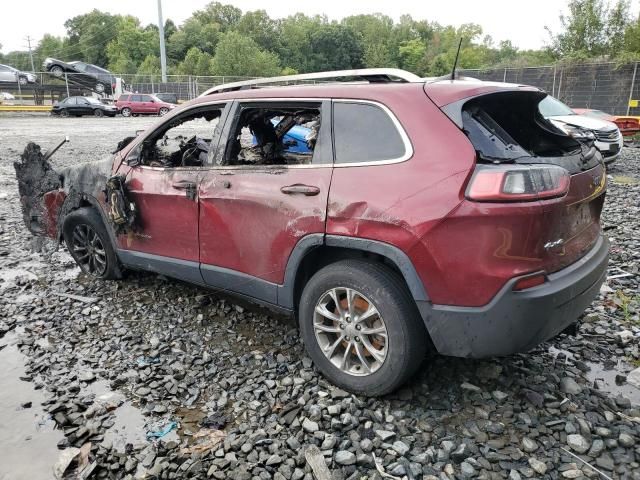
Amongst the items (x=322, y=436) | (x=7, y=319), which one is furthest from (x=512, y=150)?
(x=7, y=319)

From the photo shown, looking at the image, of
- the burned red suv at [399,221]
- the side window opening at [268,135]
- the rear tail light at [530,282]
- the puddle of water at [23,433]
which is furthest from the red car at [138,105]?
the rear tail light at [530,282]

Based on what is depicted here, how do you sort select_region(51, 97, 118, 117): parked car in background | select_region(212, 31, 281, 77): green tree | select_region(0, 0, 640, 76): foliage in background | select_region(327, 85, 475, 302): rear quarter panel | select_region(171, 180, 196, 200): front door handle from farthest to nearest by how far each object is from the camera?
1. select_region(0, 0, 640, 76): foliage in background
2. select_region(212, 31, 281, 77): green tree
3. select_region(51, 97, 118, 117): parked car in background
4. select_region(171, 180, 196, 200): front door handle
5. select_region(327, 85, 475, 302): rear quarter panel

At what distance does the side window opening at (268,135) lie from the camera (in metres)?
3.53

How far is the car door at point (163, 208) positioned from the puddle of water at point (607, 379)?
271 cm

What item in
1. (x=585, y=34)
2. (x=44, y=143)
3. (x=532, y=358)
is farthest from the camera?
(x=585, y=34)

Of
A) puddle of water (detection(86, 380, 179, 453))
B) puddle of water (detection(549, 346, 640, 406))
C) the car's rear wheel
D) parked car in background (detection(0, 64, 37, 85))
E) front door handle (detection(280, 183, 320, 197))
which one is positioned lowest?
puddle of water (detection(86, 380, 179, 453))

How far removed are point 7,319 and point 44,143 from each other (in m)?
13.8

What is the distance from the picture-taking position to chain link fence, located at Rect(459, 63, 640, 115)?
21125mm

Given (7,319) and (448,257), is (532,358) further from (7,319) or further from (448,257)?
(7,319)

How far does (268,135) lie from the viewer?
4367mm

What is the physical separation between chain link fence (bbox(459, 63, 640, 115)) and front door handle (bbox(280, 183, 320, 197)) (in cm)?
1884

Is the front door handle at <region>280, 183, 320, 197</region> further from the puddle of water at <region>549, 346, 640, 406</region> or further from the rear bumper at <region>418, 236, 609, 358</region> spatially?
the puddle of water at <region>549, 346, 640, 406</region>

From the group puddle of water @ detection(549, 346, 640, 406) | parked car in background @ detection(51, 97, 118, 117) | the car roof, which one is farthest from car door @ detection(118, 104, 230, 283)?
parked car in background @ detection(51, 97, 118, 117)

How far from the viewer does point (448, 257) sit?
2.57 meters
